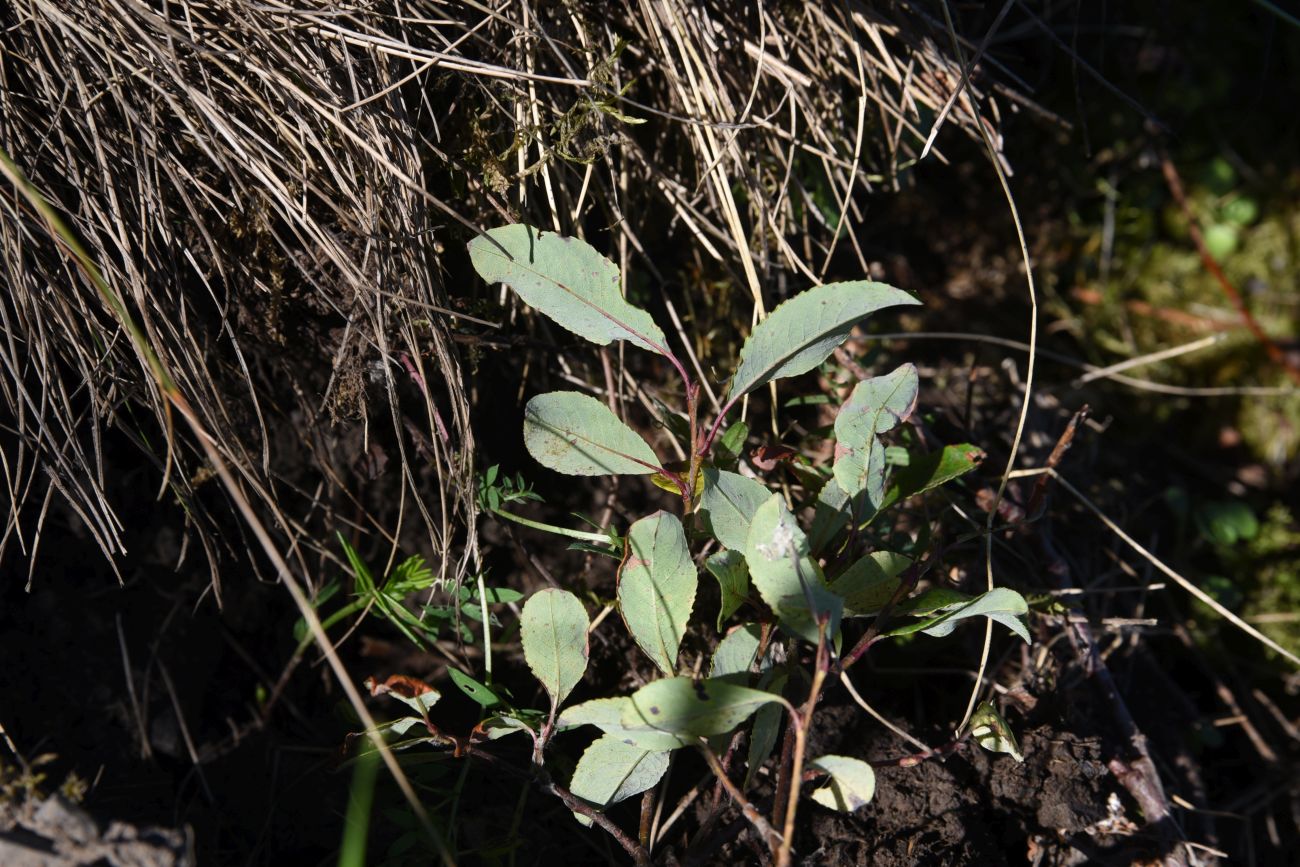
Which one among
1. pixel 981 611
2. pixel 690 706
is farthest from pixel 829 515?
pixel 690 706

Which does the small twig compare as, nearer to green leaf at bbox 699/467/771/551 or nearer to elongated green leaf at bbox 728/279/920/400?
elongated green leaf at bbox 728/279/920/400

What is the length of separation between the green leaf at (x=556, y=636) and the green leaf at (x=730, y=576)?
152 millimetres

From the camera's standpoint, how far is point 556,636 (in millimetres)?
1039

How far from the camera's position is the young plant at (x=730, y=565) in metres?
0.94

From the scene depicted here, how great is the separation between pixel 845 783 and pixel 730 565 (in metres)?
0.24

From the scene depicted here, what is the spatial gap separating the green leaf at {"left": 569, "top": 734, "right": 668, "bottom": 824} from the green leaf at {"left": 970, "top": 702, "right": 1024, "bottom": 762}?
1.18 ft

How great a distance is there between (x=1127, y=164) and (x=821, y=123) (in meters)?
1.03

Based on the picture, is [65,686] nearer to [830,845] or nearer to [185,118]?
[185,118]

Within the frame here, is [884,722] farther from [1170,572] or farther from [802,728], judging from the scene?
[1170,572]

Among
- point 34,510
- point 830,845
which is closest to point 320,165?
point 34,510

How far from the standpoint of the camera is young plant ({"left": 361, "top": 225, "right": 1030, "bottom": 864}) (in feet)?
3.07

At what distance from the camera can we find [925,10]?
4.53ft

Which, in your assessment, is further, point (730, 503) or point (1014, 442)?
point (1014, 442)

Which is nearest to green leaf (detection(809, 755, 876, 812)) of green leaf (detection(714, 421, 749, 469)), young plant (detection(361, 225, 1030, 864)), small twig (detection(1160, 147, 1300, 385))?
young plant (detection(361, 225, 1030, 864))
